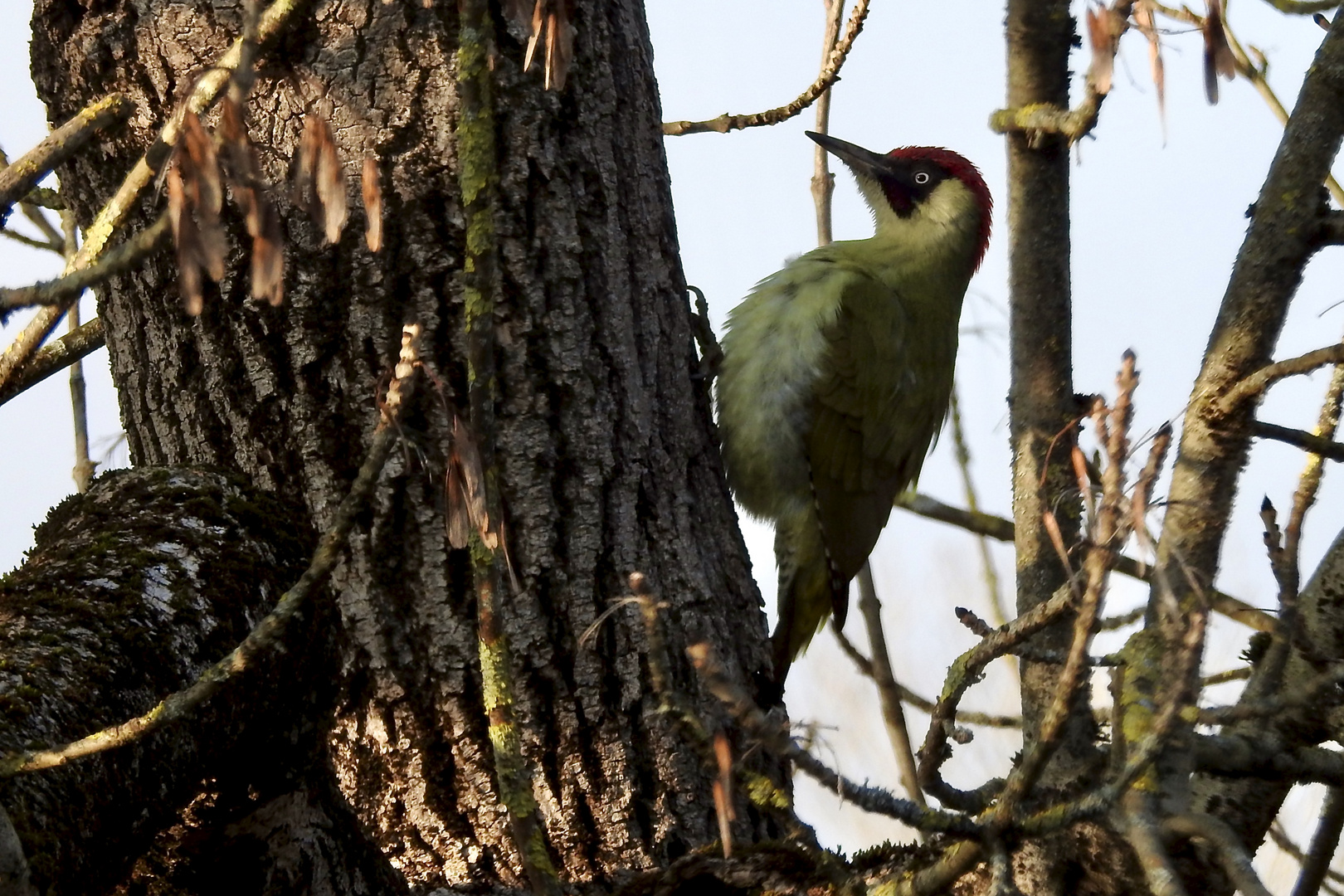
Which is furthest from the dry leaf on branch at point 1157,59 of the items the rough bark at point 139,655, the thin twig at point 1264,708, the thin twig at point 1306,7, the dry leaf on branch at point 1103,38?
the thin twig at point 1306,7

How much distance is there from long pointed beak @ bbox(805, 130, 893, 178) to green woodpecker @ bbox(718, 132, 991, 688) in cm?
59

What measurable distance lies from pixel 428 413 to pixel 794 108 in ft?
3.51

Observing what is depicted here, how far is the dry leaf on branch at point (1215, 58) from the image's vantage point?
1169mm

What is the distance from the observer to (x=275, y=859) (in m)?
1.91

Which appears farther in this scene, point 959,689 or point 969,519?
point 969,519

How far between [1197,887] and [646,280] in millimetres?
1192

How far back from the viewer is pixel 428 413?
195cm

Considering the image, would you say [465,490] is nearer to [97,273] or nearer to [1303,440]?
[97,273]

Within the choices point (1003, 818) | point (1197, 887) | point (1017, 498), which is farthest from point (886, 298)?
point (1003, 818)

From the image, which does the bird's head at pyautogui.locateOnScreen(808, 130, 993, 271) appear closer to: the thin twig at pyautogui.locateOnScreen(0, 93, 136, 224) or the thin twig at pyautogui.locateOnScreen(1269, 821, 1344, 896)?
the thin twig at pyautogui.locateOnScreen(1269, 821, 1344, 896)

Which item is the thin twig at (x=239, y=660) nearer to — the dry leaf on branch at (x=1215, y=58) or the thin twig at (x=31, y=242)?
the dry leaf on branch at (x=1215, y=58)

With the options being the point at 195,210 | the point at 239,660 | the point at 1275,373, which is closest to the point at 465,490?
the point at 239,660

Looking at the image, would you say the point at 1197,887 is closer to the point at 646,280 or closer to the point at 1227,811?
the point at 1227,811

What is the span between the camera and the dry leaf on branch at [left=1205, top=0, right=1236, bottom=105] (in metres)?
1.17
